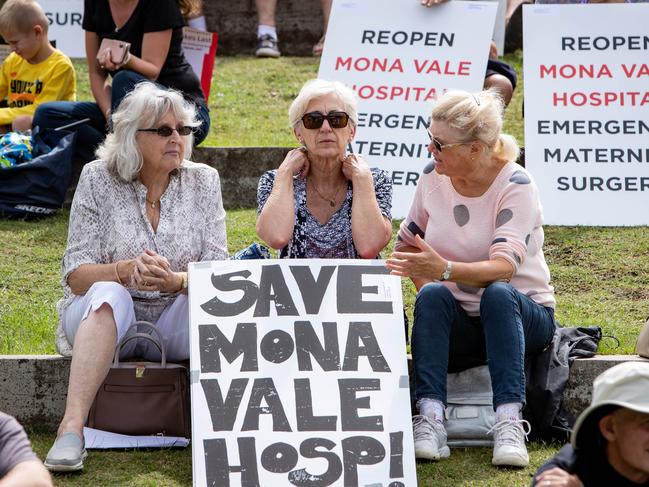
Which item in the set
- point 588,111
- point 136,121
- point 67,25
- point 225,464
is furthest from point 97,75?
point 225,464

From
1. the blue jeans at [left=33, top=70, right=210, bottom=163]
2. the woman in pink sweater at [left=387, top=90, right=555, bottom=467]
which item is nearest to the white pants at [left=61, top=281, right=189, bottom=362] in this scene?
the woman in pink sweater at [left=387, top=90, right=555, bottom=467]

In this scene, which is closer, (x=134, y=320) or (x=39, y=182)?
(x=134, y=320)

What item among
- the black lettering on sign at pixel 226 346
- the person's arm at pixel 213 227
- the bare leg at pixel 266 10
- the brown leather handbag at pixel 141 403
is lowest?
the brown leather handbag at pixel 141 403

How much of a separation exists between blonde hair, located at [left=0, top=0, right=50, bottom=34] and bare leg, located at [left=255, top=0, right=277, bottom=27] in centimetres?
351

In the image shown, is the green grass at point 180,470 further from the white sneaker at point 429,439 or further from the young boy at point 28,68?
the young boy at point 28,68

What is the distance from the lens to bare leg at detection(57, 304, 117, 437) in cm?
508

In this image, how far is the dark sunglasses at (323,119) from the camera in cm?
564

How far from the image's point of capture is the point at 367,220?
5.57 meters

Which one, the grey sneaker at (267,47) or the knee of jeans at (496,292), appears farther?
the grey sneaker at (267,47)

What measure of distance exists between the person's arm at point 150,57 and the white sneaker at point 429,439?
349 cm

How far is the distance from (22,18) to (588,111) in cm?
368

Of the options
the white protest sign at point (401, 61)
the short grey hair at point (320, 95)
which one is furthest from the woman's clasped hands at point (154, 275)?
the white protest sign at point (401, 61)

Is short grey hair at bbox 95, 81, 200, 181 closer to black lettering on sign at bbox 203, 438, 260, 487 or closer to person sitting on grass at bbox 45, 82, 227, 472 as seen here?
person sitting on grass at bbox 45, 82, 227, 472

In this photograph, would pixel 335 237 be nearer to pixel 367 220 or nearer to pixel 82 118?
pixel 367 220
